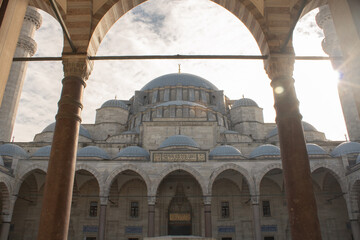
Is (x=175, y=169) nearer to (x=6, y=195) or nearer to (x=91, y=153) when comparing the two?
(x=91, y=153)

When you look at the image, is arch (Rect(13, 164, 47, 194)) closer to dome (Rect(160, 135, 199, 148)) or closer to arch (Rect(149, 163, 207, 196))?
arch (Rect(149, 163, 207, 196))

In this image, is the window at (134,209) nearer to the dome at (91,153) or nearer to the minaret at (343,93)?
the dome at (91,153)

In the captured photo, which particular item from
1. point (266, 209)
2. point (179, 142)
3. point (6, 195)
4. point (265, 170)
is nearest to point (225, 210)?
point (266, 209)

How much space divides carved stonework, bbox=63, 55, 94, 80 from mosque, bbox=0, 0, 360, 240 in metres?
0.02

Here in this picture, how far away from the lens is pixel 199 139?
22047 millimetres

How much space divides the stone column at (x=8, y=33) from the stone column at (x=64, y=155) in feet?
6.29

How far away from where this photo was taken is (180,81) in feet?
101

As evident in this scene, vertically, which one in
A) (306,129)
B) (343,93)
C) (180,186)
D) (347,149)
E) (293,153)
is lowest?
(293,153)

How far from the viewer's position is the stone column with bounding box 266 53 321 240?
3.99 meters

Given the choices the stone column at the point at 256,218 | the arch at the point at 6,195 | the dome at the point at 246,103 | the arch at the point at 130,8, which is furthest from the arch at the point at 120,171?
the dome at the point at 246,103

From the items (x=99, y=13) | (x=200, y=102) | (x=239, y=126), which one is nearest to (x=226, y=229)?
(x=239, y=126)

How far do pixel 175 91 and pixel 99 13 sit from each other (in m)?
24.3

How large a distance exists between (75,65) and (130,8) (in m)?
1.53

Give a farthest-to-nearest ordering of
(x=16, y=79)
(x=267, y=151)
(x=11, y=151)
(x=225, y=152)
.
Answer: (x=16, y=79) < (x=225, y=152) < (x=267, y=151) < (x=11, y=151)
